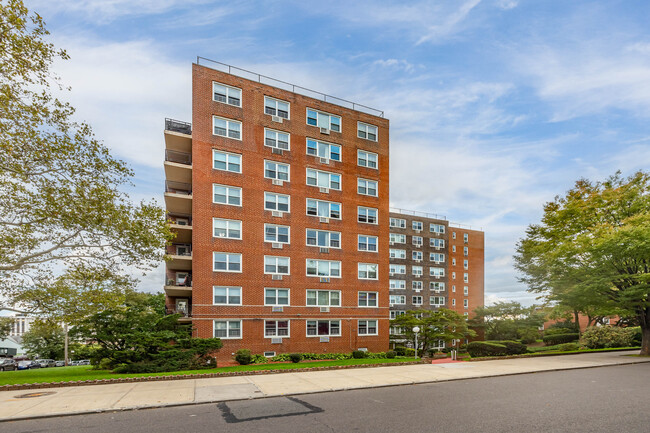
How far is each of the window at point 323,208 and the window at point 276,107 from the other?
6.89 m

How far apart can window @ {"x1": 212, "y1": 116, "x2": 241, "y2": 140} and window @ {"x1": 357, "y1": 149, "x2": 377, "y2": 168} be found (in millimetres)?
10189

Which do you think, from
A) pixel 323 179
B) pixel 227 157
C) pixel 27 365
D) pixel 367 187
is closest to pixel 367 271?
pixel 367 187

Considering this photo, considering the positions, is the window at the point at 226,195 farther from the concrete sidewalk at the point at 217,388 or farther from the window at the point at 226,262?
the concrete sidewalk at the point at 217,388

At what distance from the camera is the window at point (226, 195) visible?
87.5 ft

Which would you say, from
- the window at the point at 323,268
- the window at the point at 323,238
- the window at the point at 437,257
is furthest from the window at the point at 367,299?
the window at the point at 437,257

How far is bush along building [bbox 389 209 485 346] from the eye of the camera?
57.8 m

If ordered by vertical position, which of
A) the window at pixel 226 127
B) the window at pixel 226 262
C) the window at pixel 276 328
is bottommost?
the window at pixel 276 328

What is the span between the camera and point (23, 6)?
13.5 metres

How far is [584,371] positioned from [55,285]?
82.9ft

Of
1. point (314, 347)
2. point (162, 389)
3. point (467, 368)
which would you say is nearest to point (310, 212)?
point (314, 347)

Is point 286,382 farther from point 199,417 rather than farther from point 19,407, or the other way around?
point 19,407

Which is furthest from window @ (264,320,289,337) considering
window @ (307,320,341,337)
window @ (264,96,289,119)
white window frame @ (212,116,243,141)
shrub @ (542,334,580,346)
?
shrub @ (542,334,580,346)

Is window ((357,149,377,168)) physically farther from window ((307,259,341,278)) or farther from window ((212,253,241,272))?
window ((212,253,241,272))

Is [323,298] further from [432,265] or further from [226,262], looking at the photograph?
[432,265]
